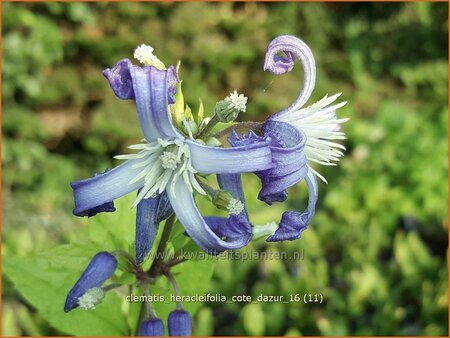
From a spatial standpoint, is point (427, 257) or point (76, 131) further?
point (76, 131)

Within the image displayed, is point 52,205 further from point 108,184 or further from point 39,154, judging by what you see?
point 108,184

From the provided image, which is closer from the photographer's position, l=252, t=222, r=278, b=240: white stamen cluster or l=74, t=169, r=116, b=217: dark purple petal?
l=74, t=169, r=116, b=217: dark purple petal

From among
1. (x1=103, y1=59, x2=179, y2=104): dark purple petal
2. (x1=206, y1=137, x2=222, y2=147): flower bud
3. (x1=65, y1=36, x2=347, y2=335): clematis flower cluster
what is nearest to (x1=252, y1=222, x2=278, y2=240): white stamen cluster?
(x1=65, y1=36, x2=347, y2=335): clematis flower cluster

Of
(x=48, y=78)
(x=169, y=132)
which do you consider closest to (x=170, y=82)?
(x=169, y=132)

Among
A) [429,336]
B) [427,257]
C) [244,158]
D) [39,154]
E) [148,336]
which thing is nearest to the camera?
[244,158]

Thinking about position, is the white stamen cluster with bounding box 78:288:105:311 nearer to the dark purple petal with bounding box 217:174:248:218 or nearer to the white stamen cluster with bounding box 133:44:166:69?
the dark purple petal with bounding box 217:174:248:218
